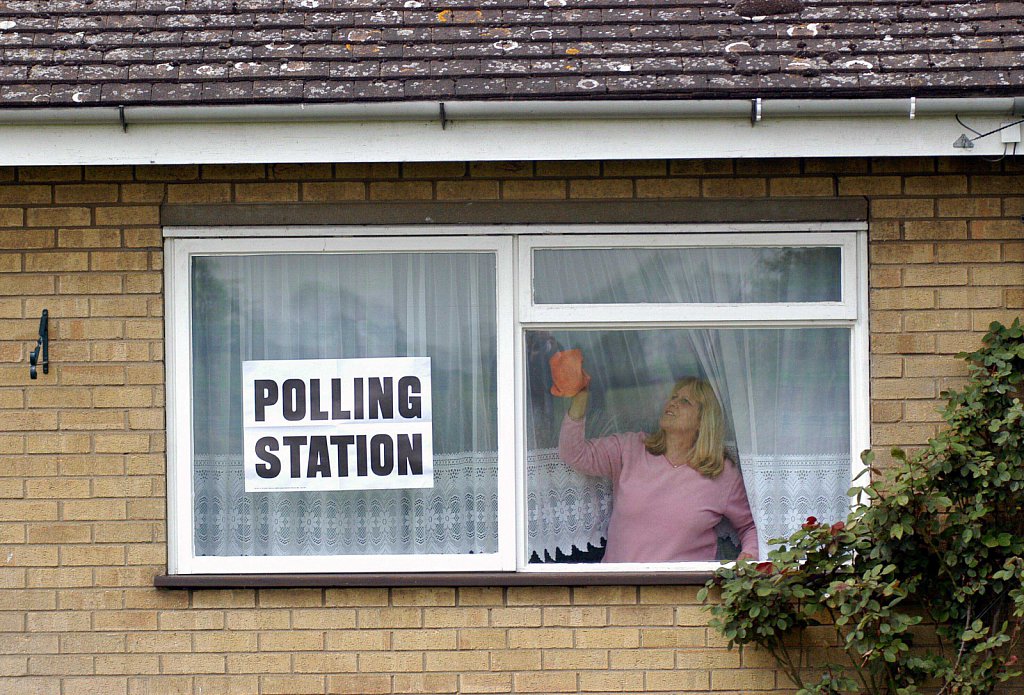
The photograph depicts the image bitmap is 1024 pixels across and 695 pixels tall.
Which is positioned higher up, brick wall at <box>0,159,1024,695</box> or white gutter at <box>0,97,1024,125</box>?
white gutter at <box>0,97,1024,125</box>

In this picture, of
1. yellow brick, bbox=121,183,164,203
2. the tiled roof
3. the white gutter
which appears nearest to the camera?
the white gutter

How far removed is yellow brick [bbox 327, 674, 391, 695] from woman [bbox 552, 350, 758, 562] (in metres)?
1.09

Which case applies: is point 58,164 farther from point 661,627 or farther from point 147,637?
point 661,627

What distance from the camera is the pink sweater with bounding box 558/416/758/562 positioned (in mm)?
5117

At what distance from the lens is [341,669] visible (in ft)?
16.4

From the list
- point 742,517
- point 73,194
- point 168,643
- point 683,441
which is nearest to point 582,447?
point 683,441

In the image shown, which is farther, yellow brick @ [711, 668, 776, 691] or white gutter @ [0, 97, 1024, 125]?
yellow brick @ [711, 668, 776, 691]

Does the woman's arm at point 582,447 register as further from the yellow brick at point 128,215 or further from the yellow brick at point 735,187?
the yellow brick at point 128,215

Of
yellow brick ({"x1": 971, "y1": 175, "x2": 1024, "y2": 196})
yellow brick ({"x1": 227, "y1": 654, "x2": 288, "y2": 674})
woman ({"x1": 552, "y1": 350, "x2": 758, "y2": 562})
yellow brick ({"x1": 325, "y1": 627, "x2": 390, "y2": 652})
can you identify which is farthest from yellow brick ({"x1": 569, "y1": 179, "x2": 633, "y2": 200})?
yellow brick ({"x1": 227, "y1": 654, "x2": 288, "y2": 674})

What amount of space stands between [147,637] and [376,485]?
1.14m

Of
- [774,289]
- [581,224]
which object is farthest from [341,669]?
[774,289]

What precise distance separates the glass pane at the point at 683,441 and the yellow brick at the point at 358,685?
32.8 inches

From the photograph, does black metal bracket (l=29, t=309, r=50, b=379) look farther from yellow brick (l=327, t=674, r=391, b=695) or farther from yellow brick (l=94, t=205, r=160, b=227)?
yellow brick (l=327, t=674, r=391, b=695)

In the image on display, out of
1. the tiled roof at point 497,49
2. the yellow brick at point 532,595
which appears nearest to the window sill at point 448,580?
the yellow brick at point 532,595
